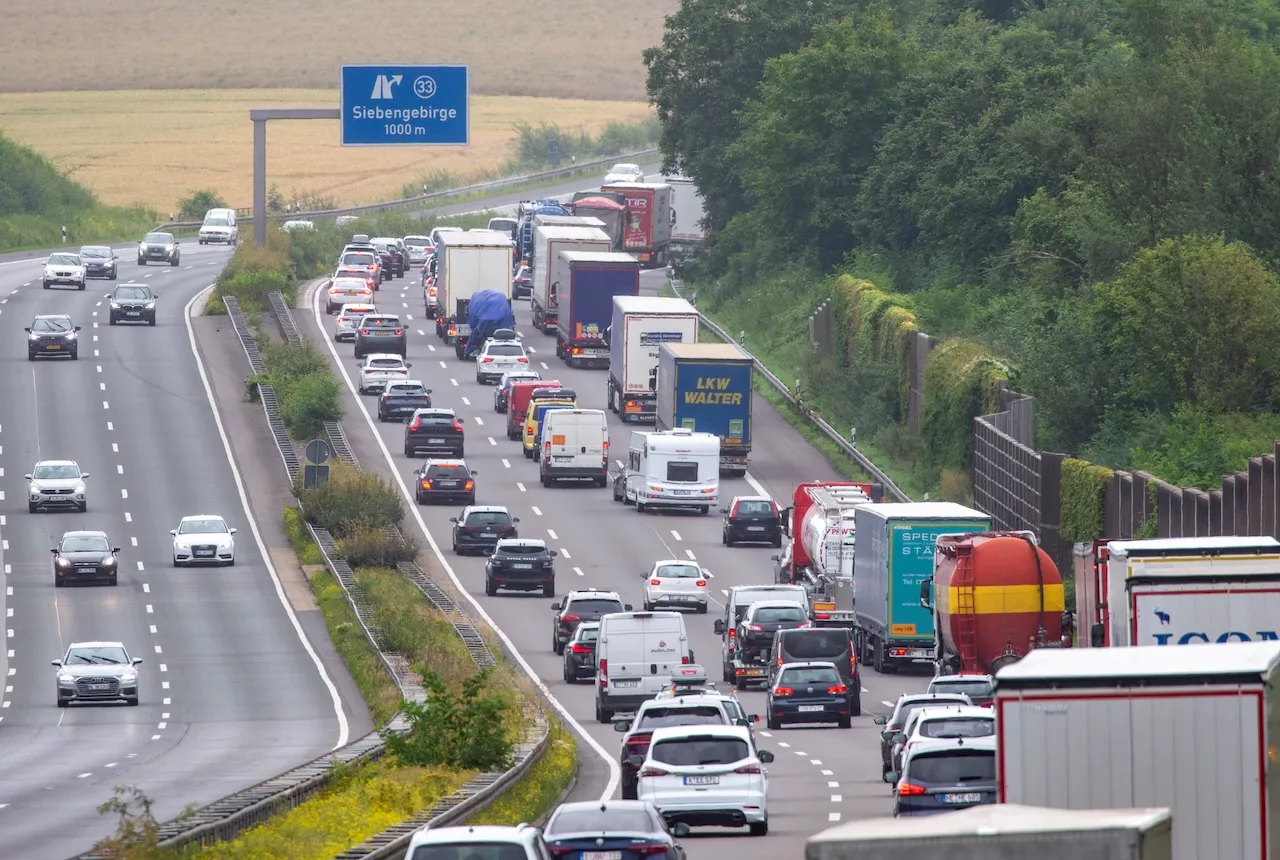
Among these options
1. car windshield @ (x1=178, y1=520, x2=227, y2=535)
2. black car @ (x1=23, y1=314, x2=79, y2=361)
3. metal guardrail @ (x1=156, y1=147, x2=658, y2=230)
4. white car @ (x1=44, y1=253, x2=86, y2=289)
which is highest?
metal guardrail @ (x1=156, y1=147, x2=658, y2=230)

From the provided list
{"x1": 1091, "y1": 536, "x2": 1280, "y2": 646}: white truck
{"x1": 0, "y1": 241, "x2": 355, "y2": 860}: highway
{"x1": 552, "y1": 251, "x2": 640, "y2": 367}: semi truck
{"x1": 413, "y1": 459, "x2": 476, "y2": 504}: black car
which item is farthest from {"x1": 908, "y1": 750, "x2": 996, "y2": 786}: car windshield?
{"x1": 552, "y1": 251, "x2": 640, "y2": 367}: semi truck

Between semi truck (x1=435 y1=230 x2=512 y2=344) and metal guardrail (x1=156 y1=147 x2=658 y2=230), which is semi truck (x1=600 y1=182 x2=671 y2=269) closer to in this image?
semi truck (x1=435 y1=230 x2=512 y2=344)

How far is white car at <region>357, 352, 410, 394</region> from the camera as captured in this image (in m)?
79.7

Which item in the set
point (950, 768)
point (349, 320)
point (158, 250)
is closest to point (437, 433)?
point (349, 320)

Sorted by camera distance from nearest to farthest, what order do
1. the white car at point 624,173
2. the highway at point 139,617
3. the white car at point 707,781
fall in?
the white car at point 707,781 → the highway at point 139,617 → the white car at point 624,173

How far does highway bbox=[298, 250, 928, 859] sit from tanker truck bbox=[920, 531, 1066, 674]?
7.47ft

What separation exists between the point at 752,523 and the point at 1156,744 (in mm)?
43195

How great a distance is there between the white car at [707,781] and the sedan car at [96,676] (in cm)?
2233

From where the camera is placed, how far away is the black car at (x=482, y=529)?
195ft

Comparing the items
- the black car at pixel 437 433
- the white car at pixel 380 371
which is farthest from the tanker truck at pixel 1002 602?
the white car at pixel 380 371

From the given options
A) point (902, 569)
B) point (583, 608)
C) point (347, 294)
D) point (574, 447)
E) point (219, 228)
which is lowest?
point (583, 608)

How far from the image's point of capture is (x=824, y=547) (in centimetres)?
5159

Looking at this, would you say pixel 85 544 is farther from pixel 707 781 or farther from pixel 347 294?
pixel 347 294

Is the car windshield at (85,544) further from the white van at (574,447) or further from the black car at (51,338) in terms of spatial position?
the black car at (51,338)
